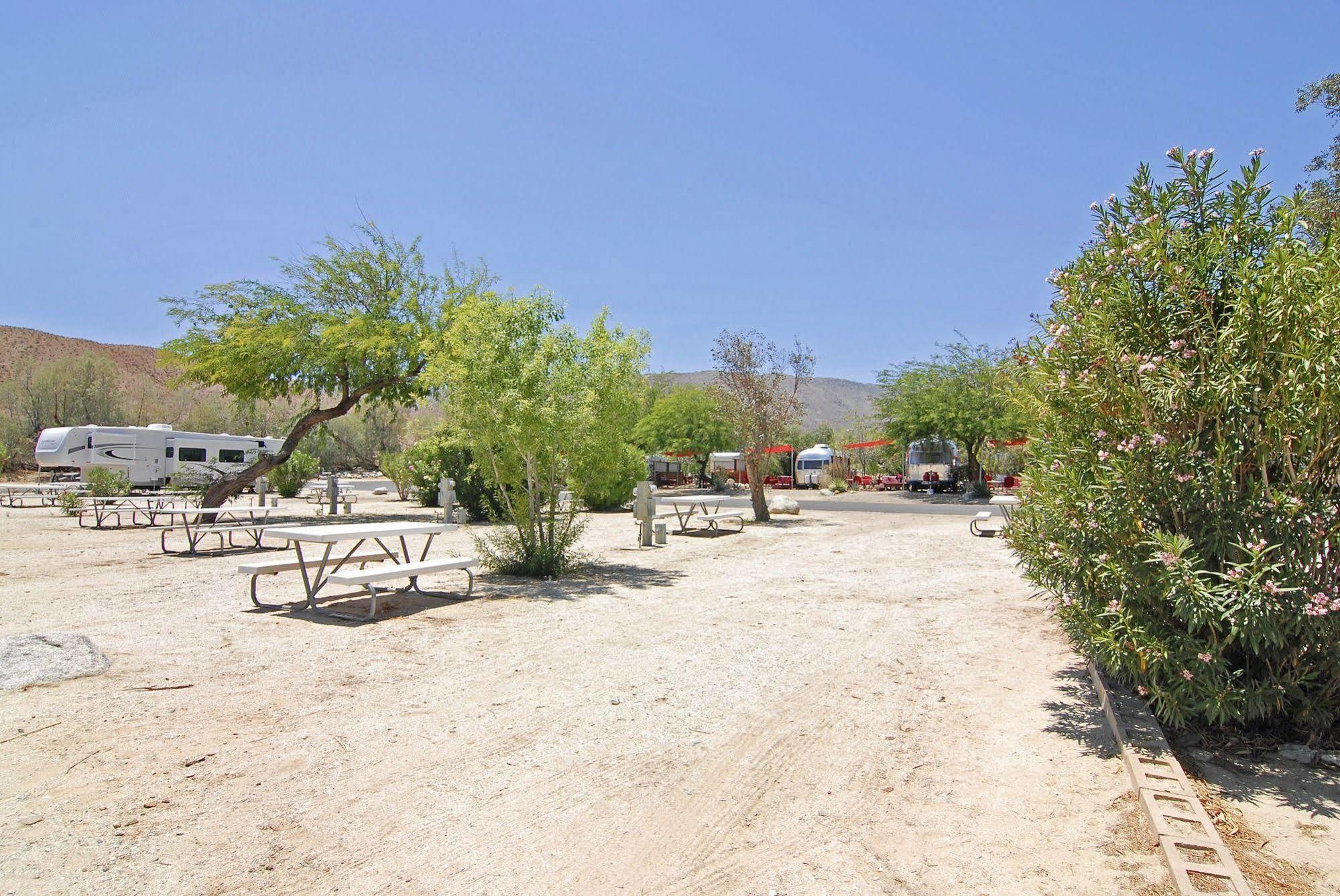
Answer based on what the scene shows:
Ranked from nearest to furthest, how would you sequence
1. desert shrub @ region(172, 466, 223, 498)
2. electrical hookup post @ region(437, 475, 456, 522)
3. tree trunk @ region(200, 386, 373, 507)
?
electrical hookup post @ region(437, 475, 456, 522) → tree trunk @ region(200, 386, 373, 507) → desert shrub @ region(172, 466, 223, 498)

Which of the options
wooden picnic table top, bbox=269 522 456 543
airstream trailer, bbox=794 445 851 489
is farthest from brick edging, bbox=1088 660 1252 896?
airstream trailer, bbox=794 445 851 489

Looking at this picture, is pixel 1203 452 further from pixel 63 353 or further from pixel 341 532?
pixel 63 353

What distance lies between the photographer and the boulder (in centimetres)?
501

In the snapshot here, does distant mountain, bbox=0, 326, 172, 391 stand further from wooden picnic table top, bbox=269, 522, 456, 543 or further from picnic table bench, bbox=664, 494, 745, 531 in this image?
wooden picnic table top, bbox=269, 522, 456, 543

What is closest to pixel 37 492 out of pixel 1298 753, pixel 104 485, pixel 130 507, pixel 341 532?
pixel 104 485

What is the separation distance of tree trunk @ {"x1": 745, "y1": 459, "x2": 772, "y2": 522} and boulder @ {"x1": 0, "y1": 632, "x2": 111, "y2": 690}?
49.1 ft

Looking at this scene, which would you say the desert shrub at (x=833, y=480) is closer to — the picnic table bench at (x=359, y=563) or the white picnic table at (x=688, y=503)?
the white picnic table at (x=688, y=503)

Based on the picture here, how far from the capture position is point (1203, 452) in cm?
371

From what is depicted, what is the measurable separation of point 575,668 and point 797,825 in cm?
264

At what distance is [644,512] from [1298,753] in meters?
10.4

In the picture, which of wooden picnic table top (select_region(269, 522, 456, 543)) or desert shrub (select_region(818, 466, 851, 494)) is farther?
desert shrub (select_region(818, 466, 851, 494))

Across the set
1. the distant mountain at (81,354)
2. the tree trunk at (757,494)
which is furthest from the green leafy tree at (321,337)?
the distant mountain at (81,354)

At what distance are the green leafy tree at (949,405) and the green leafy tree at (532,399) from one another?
21.1 meters

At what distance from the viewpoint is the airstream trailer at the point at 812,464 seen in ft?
128
